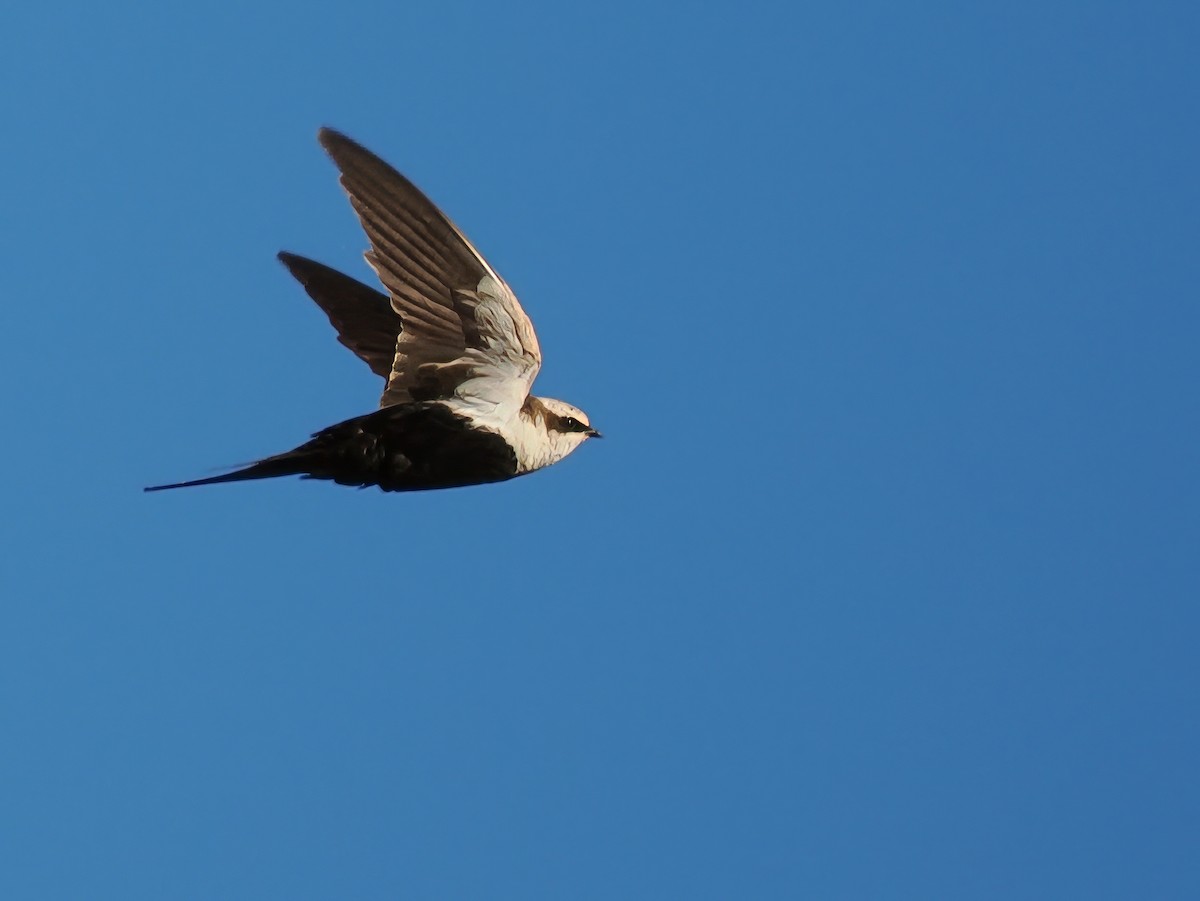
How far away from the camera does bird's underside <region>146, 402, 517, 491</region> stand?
7.25 m

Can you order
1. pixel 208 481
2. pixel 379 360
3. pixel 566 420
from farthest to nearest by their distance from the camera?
1. pixel 379 360
2. pixel 566 420
3. pixel 208 481

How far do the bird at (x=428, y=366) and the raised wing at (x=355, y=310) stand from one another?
124 cm

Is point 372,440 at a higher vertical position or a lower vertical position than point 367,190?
lower

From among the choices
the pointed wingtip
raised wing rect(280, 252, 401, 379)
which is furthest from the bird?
raised wing rect(280, 252, 401, 379)

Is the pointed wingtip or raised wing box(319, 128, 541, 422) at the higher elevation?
the pointed wingtip

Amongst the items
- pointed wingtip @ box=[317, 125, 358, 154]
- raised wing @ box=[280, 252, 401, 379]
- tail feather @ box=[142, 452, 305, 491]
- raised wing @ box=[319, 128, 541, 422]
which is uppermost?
raised wing @ box=[280, 252, 401, 379]

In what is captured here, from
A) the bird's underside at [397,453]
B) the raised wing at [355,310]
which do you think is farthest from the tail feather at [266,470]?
the raised wing at [355,310]

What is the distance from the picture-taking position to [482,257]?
23.5 feet

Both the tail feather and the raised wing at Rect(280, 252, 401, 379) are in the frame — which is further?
the raised wing at Rect(280, 252, 401, 379)

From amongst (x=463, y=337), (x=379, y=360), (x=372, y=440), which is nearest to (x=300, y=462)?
→ (x=372, y=440)

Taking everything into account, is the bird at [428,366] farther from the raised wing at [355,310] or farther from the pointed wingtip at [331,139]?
the raised wing at [355,310]

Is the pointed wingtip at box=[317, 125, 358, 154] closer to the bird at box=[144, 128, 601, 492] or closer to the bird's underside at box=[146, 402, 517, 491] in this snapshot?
the bird at box=[144, 128, 601, 492]

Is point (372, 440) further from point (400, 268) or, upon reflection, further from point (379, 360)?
point (379, 360)

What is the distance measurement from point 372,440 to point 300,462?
267 mm
